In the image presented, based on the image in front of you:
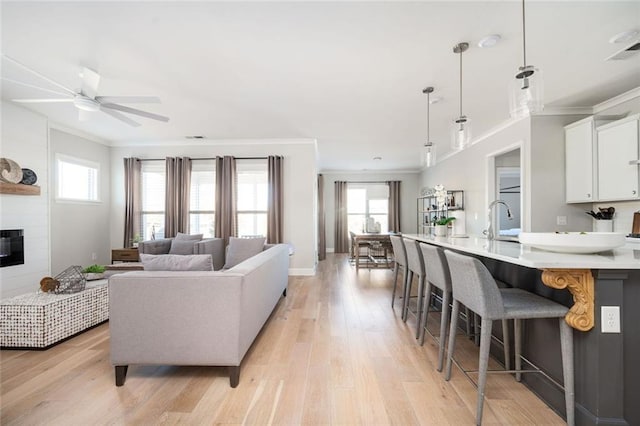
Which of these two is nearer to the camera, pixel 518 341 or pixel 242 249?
pixel 518 341

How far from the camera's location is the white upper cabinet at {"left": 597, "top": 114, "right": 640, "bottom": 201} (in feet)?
10.1

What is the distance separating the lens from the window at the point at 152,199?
5.77 metres

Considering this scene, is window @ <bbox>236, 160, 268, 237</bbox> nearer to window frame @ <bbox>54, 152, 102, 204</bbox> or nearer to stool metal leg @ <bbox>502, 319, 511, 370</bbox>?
window frame @ <bbox>54, 152, 102, 204</bbox>

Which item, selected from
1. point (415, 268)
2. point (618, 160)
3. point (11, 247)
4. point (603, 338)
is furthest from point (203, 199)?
point (618, 160)

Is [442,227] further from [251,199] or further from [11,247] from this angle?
[11,247]

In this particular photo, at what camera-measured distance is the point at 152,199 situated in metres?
5.81

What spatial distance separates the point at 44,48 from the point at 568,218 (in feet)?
20.6

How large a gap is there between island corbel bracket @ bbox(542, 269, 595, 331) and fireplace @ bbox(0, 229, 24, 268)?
5866 millimetres

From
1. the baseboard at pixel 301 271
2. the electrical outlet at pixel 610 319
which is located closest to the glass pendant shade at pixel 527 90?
the electrical outlet at pixel 610 319

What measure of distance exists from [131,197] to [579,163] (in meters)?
7.50

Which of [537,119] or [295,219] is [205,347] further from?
[537,119]

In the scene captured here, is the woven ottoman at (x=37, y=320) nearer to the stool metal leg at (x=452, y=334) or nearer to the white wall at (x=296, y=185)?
the stool metal leg at (x=452, y=334)

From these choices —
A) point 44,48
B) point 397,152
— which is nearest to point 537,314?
point 44,48

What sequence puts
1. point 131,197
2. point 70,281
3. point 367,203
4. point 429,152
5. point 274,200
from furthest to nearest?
point 367,203, point 131,197, point 274,200, point 429,152, point 70,281
